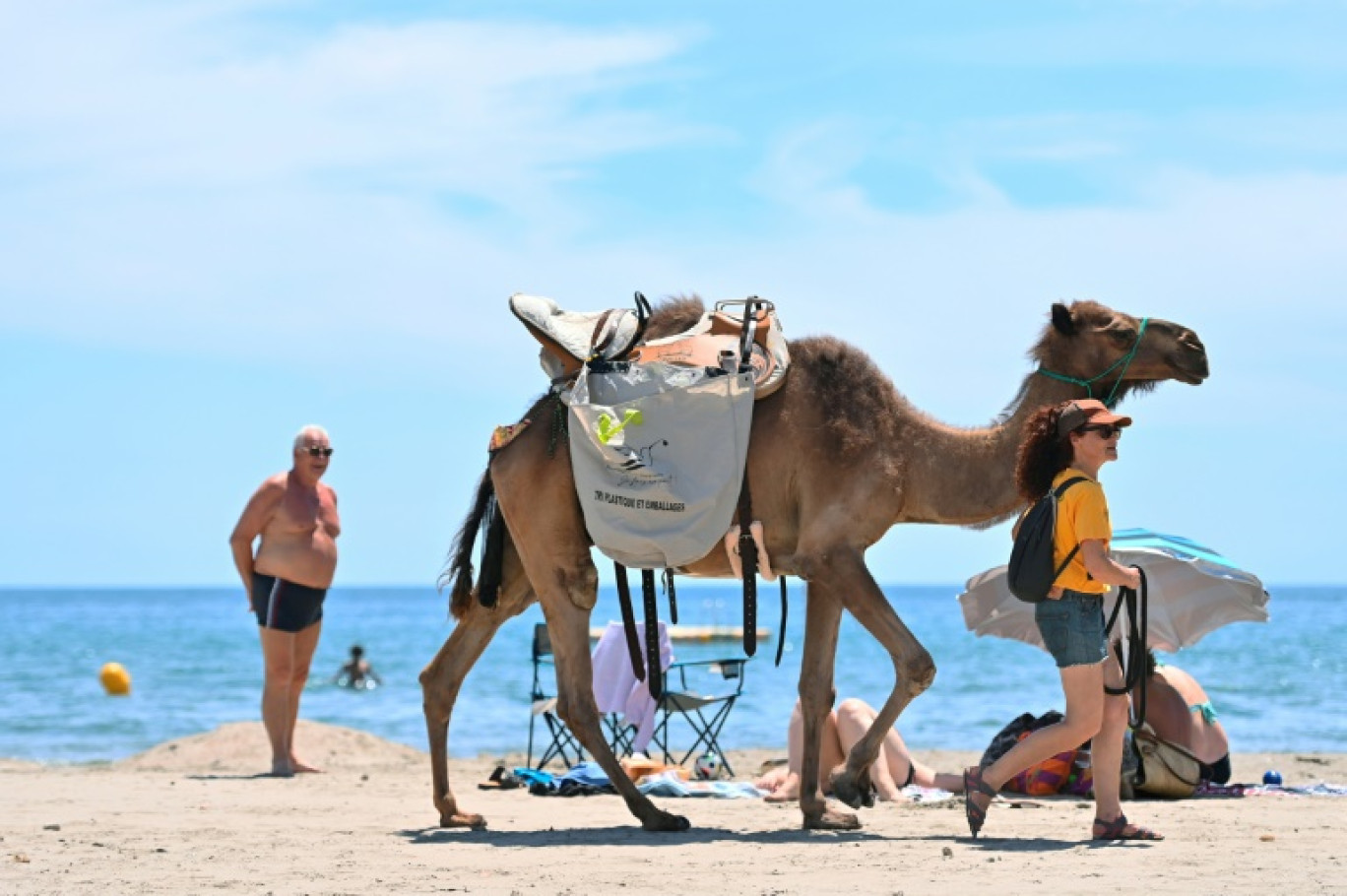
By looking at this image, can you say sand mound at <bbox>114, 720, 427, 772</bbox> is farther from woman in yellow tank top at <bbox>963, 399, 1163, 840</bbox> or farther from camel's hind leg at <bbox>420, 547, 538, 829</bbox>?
woman in yellow tank top at <bbox>963, 399, 1163, 840</bbox>

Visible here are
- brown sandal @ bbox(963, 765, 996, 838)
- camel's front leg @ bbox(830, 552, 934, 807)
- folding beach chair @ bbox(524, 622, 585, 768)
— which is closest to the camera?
brown sandal @ bbox(963, 765, 996, 838)

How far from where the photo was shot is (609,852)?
821cm

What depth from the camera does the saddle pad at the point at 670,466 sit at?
8945 mm

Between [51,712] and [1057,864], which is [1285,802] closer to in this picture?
[1057,864]

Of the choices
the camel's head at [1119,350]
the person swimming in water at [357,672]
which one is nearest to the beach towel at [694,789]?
the camel's head at [1119,350]

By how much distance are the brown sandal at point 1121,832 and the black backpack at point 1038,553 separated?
3.63ft

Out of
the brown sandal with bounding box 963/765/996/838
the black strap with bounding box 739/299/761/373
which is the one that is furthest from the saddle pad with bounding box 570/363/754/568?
the brown sandal with bounding box 963/765/996/838

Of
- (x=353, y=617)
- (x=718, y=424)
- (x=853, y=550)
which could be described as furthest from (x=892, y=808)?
(x=353, y=617)

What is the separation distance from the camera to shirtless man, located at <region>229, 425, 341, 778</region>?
13.2m

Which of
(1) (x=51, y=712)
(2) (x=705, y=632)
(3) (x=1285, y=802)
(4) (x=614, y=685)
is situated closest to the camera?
(3) (x=1285, y=802)

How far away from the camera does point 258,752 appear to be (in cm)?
1498

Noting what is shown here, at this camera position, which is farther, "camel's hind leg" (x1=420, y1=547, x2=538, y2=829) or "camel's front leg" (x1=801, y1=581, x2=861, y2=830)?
"camel's hind leg" (x1=420, y1=547, x2=538, y2=829)

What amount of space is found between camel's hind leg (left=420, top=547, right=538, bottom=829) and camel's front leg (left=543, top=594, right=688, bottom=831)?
0.59 metres

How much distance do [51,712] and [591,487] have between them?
21.8 meters
